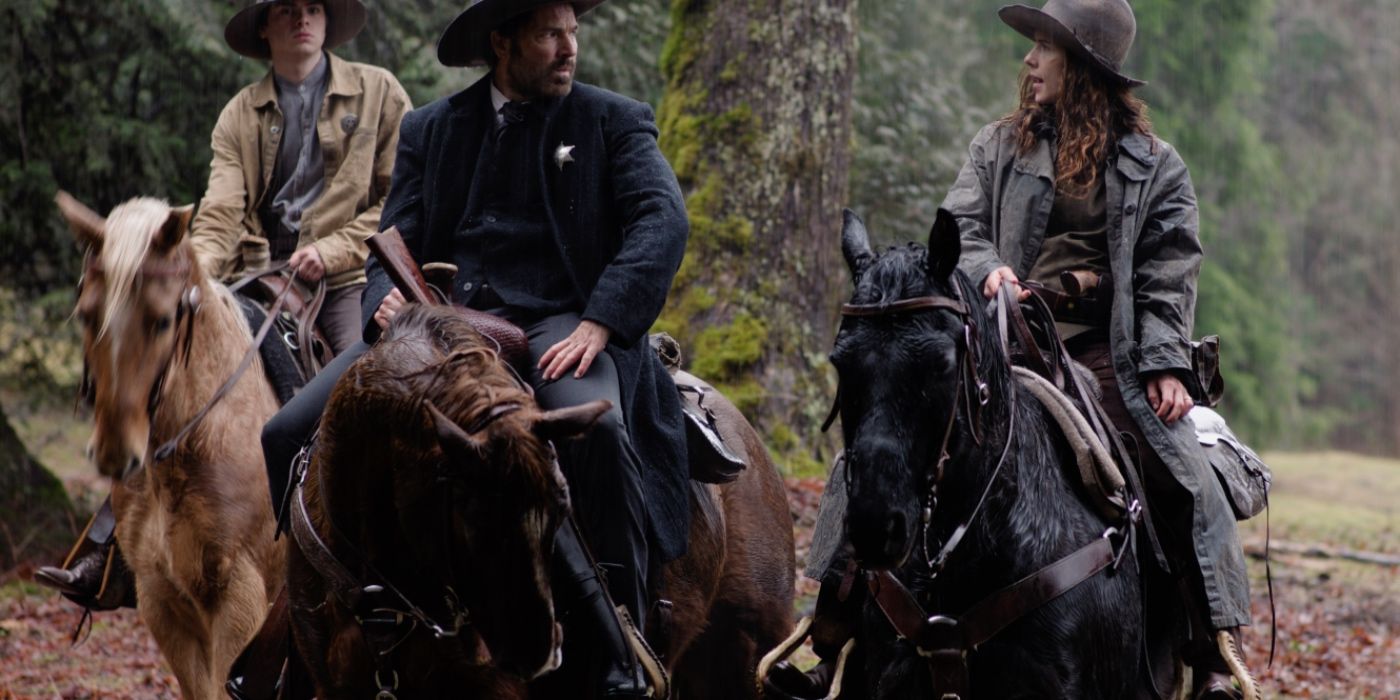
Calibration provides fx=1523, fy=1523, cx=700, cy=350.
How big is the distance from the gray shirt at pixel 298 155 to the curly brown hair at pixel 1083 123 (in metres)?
3.42

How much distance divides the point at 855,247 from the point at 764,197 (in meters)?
6.35

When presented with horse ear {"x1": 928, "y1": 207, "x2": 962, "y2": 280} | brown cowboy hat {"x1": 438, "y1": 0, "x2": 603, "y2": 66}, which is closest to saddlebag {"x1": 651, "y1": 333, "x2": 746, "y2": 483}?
brown cowboy hat {"x1": 438, "y1": 0, "x2": 603, "y2": 66}

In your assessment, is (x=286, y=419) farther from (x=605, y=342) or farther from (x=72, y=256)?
(x=72, y=256)

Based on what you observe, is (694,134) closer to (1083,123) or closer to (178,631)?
(1083,123)

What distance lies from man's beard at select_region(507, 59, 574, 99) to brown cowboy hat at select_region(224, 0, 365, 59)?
2.65 metres

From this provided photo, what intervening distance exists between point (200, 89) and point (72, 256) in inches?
64.8

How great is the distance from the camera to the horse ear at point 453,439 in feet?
11.6

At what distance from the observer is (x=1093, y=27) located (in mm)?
5457

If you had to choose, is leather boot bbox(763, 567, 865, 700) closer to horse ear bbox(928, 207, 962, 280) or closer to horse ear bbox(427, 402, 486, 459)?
horse ear bbox(928, 207, 962, 280)

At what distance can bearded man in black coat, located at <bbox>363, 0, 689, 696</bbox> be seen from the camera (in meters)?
4.84

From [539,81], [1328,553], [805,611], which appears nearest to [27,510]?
[805,611]

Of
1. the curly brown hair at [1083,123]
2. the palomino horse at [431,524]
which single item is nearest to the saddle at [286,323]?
the palomino horse at [431,524]

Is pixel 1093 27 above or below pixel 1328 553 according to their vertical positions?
above

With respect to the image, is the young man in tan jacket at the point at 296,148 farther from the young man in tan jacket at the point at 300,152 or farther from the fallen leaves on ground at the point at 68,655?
the fallen leaves on ground at the point at 68,655
